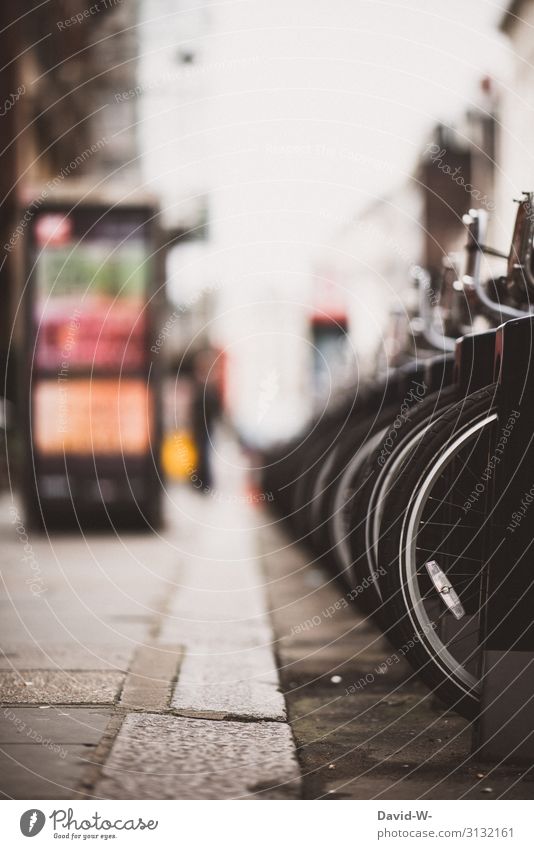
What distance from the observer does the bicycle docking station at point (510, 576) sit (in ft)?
10.1

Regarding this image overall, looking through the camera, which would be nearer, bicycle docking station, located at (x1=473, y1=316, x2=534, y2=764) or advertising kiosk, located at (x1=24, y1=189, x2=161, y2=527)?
bicycle docking station, located at (x1=473, y1=316, x2=534, y2=764)

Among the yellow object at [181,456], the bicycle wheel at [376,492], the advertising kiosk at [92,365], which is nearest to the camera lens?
the bicycle wheel at [376,492]

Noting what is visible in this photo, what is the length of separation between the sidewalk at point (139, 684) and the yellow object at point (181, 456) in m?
12.1

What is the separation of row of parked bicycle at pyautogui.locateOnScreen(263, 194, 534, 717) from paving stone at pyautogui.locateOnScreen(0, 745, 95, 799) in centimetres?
106

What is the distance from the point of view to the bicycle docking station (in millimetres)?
3078

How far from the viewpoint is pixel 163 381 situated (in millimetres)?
10883

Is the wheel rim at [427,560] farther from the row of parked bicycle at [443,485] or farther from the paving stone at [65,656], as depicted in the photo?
the paving stone at [65,656]

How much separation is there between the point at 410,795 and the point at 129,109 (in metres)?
24.5

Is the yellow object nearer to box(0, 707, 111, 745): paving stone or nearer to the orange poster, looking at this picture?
the orange poster

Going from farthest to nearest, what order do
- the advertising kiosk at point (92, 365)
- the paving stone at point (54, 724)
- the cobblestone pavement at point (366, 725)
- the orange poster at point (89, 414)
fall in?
the orange poster at point (89, 414) → the advertising kiosk at point (92, 365) → the paving stone at point (54, 724) → the cobblestone pavement at point (366, 725)

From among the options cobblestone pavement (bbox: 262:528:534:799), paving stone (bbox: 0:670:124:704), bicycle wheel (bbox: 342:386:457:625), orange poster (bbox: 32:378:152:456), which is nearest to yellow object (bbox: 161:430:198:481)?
orange poster (bbox: 32:378:152:456)

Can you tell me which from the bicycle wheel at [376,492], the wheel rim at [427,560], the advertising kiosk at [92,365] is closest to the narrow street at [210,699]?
the wheel rim at [427,560]

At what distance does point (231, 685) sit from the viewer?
13.6 feet

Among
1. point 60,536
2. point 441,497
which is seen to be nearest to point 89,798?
point 441,497
